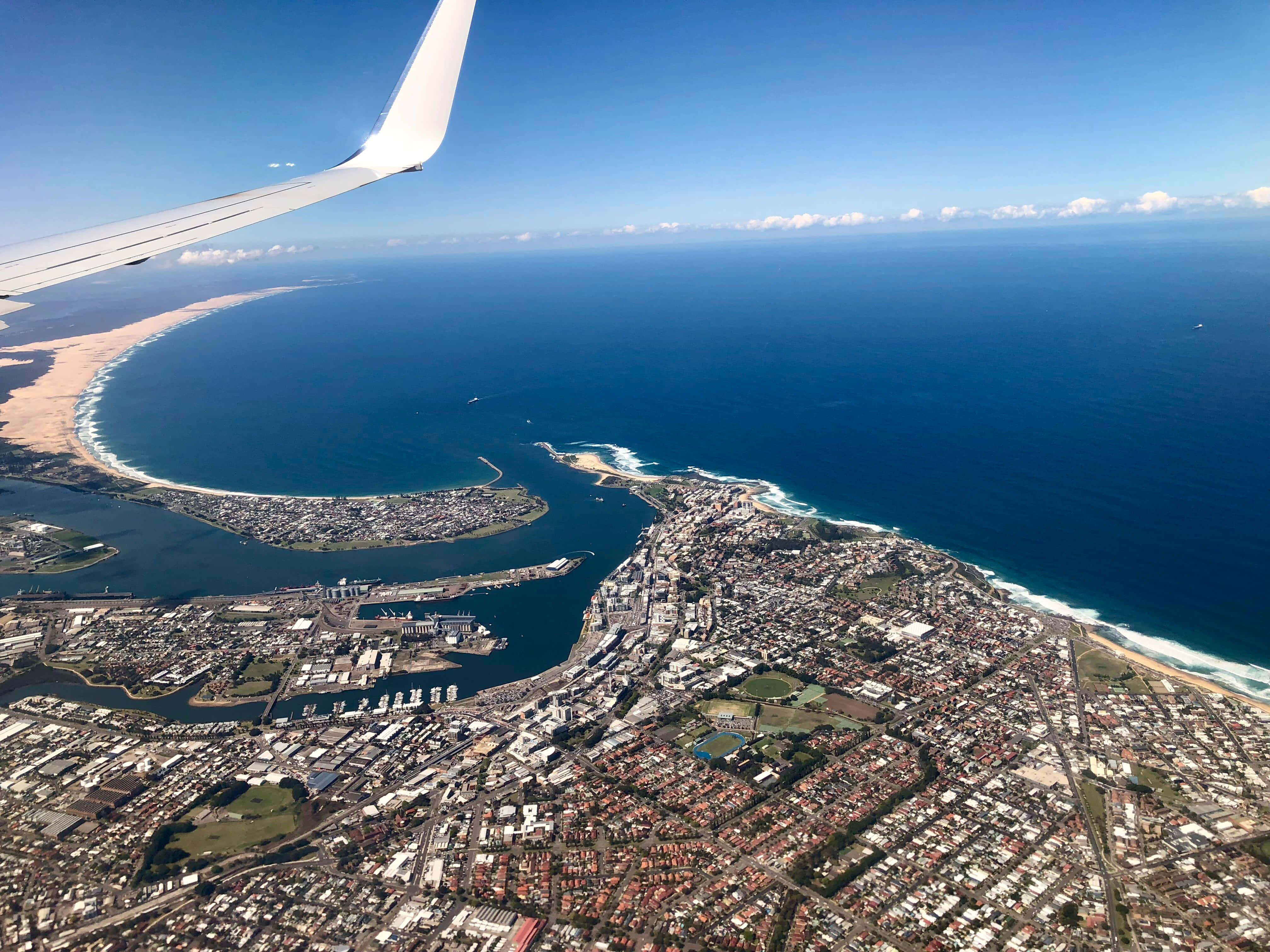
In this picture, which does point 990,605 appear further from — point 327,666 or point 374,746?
point 327,666

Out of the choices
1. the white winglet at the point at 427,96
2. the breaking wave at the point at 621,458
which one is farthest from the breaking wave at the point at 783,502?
the white winglet at the point at 427,96

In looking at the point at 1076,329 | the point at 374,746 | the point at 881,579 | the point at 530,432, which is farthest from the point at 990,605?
the point at 1076,329

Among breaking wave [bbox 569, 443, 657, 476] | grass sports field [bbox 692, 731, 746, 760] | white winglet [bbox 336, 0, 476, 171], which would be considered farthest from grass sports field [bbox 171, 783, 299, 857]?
breaking wave [bbox 569, 443, 657, 476]

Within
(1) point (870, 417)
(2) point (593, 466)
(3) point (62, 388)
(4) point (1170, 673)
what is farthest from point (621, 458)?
(3) point (62, 388)

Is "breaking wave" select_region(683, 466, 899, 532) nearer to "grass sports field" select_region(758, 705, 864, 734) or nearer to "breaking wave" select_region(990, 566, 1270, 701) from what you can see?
"breaking wave" select_region(990, 566, 1270, 701)

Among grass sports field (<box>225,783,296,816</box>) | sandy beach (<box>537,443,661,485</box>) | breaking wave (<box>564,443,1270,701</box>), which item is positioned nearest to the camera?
grass sports field (<box>225,783,296,816</box>)

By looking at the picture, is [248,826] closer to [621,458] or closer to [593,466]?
[593,466]
